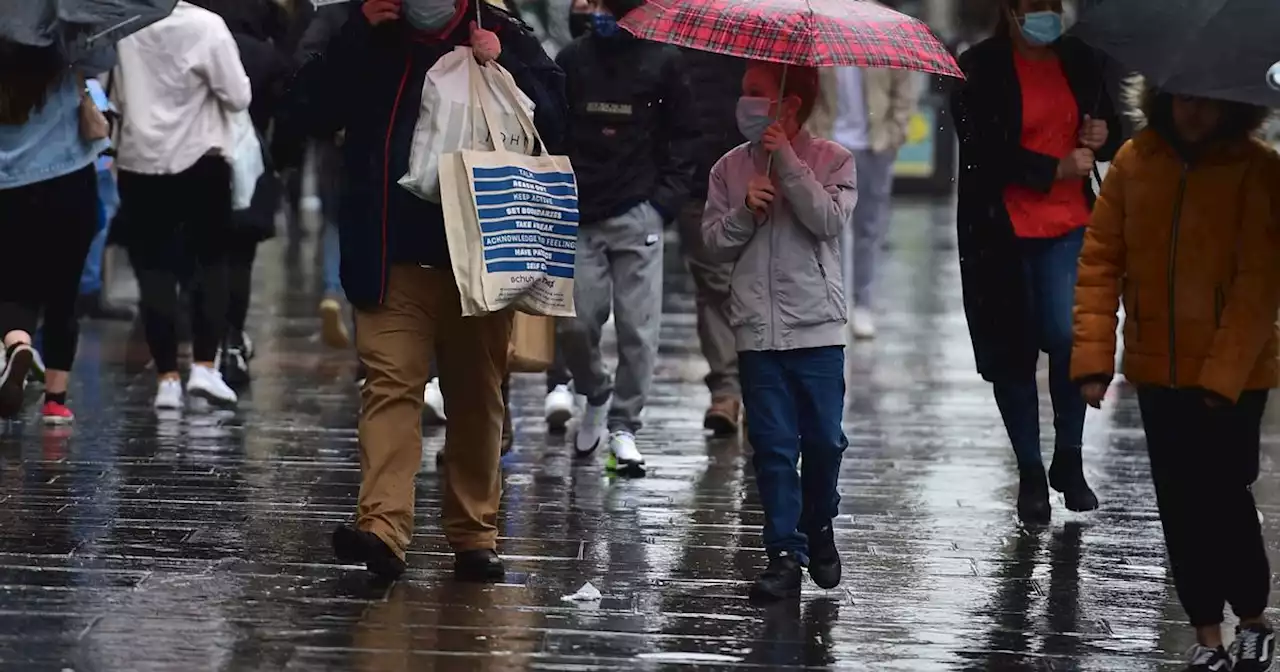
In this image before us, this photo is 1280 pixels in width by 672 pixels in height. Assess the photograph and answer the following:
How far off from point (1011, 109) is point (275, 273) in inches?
448

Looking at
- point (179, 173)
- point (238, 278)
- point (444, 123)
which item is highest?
point (444, 123)

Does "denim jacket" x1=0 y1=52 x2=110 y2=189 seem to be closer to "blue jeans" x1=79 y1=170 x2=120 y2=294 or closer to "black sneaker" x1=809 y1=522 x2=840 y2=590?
"blue jeans" x1=79 y1=170 x2=120 y2=294

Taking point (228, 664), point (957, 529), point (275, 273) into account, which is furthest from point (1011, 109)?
point (275, 273)

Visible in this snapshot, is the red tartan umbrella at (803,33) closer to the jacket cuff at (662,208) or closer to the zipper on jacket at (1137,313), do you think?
the zipper on jacket at (1137,313)

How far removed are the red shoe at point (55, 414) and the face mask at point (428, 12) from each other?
158 inches

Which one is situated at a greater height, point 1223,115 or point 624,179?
point 1223,115

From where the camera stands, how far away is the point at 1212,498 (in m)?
5.95

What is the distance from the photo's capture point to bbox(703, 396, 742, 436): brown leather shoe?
10.3 metres

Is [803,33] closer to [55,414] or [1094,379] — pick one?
[1094,379]

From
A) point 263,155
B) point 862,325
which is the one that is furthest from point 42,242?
point 862,325

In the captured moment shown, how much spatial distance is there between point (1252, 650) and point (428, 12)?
302 cm

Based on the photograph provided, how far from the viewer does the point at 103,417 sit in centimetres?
1025

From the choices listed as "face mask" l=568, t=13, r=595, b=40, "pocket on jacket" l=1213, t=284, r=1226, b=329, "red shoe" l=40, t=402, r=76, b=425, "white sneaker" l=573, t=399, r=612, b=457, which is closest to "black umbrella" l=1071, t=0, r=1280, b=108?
"pocket on jacket" l=1213, t=284, r=1226, b=329

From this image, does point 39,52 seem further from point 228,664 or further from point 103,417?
point 228,664
